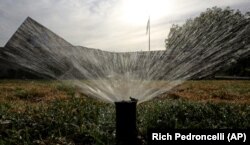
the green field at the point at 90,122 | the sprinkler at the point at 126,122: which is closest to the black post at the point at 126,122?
the sprinkler at the point at 126,122

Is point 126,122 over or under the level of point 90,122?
over

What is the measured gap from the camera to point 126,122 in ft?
17.5

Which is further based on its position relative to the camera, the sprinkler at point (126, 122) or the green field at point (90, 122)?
the green field at point (90, 122)

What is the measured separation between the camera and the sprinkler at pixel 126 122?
17.1ft

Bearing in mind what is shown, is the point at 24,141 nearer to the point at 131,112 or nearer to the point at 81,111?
the point at 131,112

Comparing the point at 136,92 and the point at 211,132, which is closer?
the point at 211,132

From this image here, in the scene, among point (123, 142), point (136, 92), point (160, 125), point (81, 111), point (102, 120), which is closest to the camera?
point (123, 142)

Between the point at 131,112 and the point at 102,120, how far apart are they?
281 cm

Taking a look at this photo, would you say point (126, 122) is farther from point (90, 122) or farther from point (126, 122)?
point (90, 122)

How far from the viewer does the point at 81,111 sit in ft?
30.6

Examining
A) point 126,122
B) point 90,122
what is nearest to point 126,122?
point 126,122

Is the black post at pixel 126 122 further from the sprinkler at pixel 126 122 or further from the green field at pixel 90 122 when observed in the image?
the green field at pixel 90 122

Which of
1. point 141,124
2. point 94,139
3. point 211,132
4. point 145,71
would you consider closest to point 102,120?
point 141,124

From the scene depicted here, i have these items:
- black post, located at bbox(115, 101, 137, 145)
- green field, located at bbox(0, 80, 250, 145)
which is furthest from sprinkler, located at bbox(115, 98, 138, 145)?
green field, located at bbox(0, 80, 250, 145)
